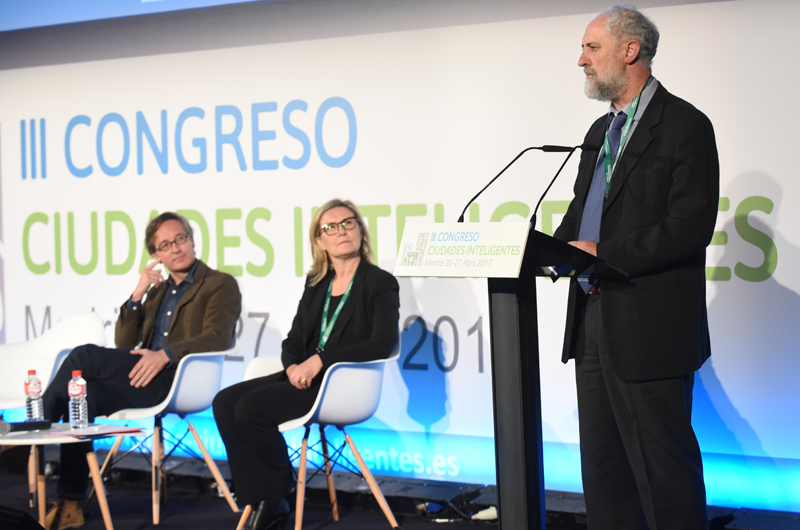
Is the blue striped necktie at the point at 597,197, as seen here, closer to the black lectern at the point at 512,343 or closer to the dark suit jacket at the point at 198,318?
the black lectern at the point at 512,343

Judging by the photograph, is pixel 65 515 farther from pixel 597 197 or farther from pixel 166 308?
pixel 597 197

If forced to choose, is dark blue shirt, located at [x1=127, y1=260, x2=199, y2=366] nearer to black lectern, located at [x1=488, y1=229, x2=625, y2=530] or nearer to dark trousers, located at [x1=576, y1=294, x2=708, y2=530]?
dark trousers, located at [x1=576, y1=294, x2=708, y2=530]

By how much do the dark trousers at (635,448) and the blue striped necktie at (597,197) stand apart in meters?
0.17

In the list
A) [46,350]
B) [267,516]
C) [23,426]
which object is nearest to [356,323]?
[267,516]

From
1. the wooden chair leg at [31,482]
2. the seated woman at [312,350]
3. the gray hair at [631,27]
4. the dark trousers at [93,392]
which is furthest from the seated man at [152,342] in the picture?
the gray hair at [631,27]

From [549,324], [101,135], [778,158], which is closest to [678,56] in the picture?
[778,158]

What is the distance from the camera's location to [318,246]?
11.8ft

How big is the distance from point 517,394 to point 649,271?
532 mm

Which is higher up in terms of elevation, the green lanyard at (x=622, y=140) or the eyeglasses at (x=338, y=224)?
the green lanyard at (x=622, y=140)

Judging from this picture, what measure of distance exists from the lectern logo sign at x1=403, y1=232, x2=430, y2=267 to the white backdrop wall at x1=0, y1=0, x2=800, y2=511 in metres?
2.13

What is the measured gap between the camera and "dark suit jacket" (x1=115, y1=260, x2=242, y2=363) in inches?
148

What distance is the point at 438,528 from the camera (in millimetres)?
3402

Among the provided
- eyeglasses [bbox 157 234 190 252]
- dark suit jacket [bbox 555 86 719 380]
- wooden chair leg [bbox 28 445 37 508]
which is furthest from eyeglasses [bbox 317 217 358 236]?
wooden chair leg [bbox 28 445 37 508]

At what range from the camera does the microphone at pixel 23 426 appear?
3.04 metres
